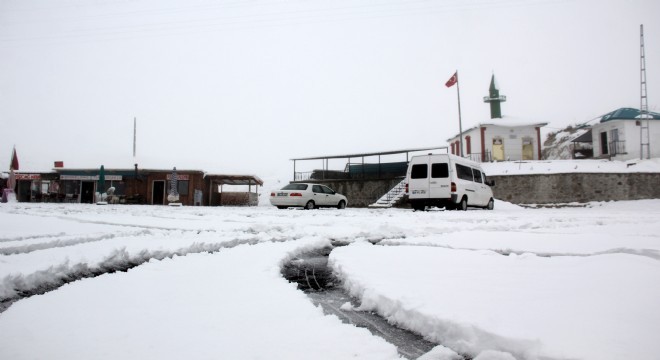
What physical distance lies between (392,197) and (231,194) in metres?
16.6

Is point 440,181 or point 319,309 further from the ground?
point 440,181

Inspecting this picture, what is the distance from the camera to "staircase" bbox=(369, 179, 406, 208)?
67.2 ft

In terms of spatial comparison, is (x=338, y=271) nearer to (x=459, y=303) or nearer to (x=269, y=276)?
(x=269, y=276)

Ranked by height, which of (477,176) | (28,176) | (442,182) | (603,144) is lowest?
(442,182)

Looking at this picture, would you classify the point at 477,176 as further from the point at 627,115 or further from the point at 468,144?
the point at 627,115

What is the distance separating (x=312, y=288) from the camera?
2.96 meters

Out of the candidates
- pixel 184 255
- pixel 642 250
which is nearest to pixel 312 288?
pixel 184 255

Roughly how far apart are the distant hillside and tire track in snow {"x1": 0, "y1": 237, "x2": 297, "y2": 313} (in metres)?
38.7

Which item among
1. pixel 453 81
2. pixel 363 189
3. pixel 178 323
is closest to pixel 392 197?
pixel 363 189

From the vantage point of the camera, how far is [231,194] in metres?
32.7

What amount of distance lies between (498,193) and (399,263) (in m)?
22.2

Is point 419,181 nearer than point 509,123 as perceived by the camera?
Yes

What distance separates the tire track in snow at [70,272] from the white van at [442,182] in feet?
33.3

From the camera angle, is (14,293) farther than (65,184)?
No
